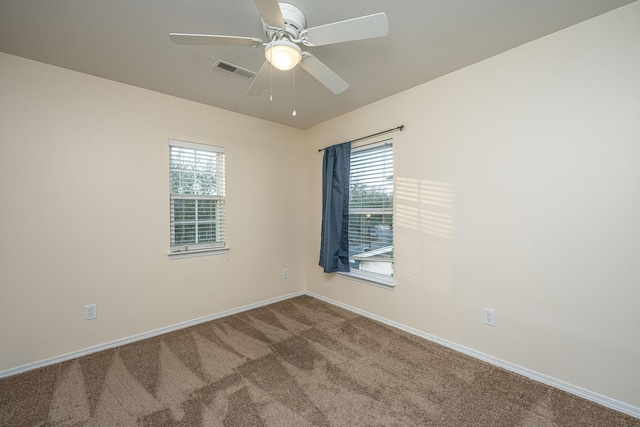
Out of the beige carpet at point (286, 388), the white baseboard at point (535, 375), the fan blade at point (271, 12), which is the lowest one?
the beige carpet at point (286, 388)

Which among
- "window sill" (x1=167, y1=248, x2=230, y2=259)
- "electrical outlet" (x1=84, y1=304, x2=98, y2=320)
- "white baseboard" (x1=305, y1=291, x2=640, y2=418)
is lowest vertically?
"white baseboard" (x1=305, y1=291, x2=640, y2=418)

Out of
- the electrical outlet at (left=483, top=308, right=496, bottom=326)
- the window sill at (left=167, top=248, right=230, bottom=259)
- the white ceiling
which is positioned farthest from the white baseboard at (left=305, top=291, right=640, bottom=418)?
the white ceiling

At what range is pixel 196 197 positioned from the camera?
10.1 ft

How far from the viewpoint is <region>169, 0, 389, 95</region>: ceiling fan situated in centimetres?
132

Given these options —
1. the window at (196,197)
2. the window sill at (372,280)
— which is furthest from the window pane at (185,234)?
the window sill at (372,280)

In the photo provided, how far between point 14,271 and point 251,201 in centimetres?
218

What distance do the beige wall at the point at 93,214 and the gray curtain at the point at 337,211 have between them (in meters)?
1.12

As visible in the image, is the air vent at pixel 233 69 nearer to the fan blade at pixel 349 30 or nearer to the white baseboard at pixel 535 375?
the fan blade at pixel 349 30

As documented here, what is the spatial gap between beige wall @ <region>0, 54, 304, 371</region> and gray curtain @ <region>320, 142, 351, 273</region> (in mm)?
1124

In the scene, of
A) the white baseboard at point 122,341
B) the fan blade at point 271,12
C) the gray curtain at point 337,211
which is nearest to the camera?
the fan blade at point 271,12

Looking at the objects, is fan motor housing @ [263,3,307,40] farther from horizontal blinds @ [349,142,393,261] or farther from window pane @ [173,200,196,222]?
window pane @ [173,200,196,222]

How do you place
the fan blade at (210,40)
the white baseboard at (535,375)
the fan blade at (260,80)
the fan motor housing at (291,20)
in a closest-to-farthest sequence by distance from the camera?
the fan blade at (210,40) < the fan motor housing at (291,20) < the white baseboard at (535,375) < the fan blade at (260,80)

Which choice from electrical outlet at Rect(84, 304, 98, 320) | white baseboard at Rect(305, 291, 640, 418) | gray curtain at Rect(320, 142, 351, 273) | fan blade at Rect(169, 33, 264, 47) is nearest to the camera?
fan blade at Rect(169, 33, 264, 47)

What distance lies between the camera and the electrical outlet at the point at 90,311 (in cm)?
242
